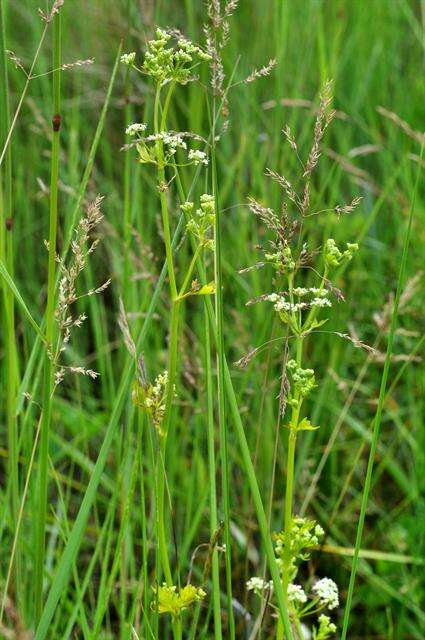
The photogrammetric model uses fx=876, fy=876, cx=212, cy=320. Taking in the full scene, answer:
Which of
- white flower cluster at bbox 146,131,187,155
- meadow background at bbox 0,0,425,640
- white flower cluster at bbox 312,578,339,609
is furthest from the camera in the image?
meadow background at bbox 0,0,425,640

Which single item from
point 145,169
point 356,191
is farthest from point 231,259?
point 356,191

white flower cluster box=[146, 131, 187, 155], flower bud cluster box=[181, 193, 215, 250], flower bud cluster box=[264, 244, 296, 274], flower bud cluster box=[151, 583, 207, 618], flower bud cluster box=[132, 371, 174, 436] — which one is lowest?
flower bud cluster box=[151, 583, 207, 618]

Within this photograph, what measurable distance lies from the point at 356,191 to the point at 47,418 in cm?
212

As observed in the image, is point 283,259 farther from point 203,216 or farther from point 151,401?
point 151,401

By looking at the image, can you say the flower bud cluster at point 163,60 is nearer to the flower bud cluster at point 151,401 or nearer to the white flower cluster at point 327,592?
the flower bud cluster at point 151,401

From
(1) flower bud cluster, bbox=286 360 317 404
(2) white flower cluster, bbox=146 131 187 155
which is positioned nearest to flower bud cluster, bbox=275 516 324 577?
(1) flower bud cluster, bbox=286 360 317 404

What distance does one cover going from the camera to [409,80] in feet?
10.9

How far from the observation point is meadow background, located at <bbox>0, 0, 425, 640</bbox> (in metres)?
1.85

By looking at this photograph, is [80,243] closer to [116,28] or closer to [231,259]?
[231,259]

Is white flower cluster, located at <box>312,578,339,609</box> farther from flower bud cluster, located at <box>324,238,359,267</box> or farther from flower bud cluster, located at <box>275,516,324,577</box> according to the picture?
flower bud cluster, located at <box>324,238,359,267</box>

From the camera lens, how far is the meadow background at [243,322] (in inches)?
73.0

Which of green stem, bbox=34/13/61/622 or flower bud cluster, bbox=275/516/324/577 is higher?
green stem, bbox=34/13/61/622

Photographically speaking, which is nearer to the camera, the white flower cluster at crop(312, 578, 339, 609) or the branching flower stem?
the branching flower stem

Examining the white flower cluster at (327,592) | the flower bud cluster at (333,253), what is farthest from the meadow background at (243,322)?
the flower bud cluster at (333,253)
